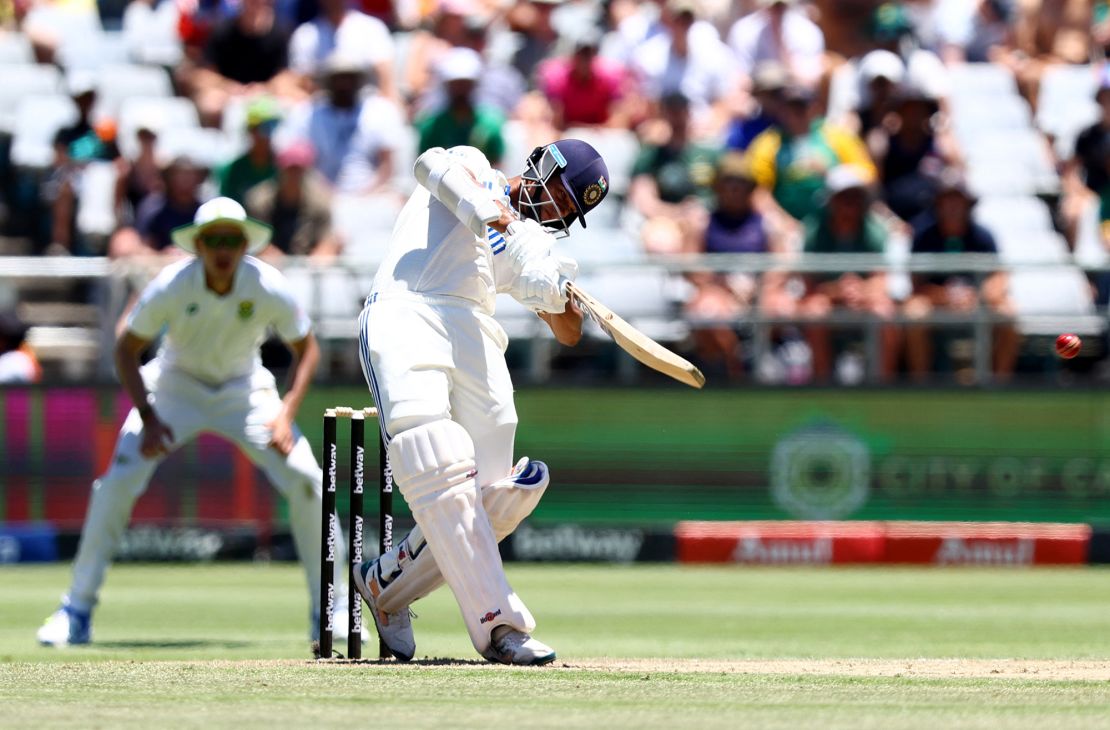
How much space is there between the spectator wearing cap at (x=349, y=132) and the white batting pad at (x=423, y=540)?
9.31 m

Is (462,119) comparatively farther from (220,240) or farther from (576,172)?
(576,172)

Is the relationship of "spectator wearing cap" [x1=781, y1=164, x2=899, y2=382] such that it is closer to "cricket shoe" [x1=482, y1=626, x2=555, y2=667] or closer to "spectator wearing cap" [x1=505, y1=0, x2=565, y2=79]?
"spectator wearing cap" [x1=505, y1=0, x2=565, y2=79]

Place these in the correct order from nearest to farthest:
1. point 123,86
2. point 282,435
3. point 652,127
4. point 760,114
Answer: point 282,435 < point 760,114 < point 652,127 < point 123,86

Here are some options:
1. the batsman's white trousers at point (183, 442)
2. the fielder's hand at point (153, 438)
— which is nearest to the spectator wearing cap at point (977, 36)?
the batsman's white trousers at point (183, 442)

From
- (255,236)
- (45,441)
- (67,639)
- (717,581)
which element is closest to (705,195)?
(717,581)

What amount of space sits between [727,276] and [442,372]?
27.1 feet

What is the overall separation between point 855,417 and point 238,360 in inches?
273

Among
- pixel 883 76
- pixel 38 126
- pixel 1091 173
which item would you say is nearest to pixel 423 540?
pixel 883 76

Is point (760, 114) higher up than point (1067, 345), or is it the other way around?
point (760, 114)

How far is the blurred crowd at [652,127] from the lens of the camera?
15281mm

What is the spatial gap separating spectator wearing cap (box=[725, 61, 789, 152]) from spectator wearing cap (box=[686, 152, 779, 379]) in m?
0.85

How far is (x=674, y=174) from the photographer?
16.3 m

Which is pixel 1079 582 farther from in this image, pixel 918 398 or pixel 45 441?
pixel 45 441

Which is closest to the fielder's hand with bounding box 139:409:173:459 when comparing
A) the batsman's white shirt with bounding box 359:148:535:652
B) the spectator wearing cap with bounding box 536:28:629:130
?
the batsman's white shirt with bounding box 359:148:535:652
